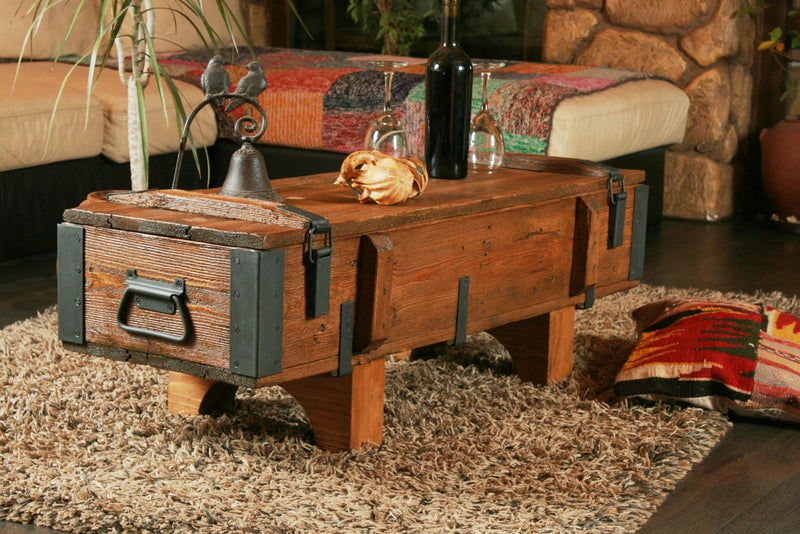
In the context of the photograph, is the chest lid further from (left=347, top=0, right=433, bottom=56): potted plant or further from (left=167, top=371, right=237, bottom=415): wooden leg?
(left=347, top=0, right=433, bottom=56): potted plant

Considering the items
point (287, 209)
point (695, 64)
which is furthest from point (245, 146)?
point (695, 64)

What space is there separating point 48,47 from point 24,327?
176 centimetres

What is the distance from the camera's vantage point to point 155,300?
165 centimetres

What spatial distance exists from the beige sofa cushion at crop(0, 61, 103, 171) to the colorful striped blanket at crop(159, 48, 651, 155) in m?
0.48

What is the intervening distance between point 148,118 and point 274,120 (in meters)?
0.44

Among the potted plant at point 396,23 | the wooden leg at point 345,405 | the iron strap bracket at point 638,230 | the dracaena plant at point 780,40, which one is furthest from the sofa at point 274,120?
the wooden leg at point 345,405

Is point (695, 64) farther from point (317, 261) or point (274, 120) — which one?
point (317, 261)

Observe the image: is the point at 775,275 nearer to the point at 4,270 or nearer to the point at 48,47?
the point at 4,270

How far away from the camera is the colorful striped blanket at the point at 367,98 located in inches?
133

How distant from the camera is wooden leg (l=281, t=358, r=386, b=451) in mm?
1830

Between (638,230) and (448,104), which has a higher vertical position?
(448,104)

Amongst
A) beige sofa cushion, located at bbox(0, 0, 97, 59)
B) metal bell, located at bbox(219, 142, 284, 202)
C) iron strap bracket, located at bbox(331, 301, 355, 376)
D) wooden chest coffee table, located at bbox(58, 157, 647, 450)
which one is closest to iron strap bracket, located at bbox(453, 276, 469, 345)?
wooden chest coffee table, located at bbox(58, 157, 647, 450)

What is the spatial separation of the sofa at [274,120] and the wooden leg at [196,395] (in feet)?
4.21

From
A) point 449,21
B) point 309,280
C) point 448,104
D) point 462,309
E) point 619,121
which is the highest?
point 449,21
